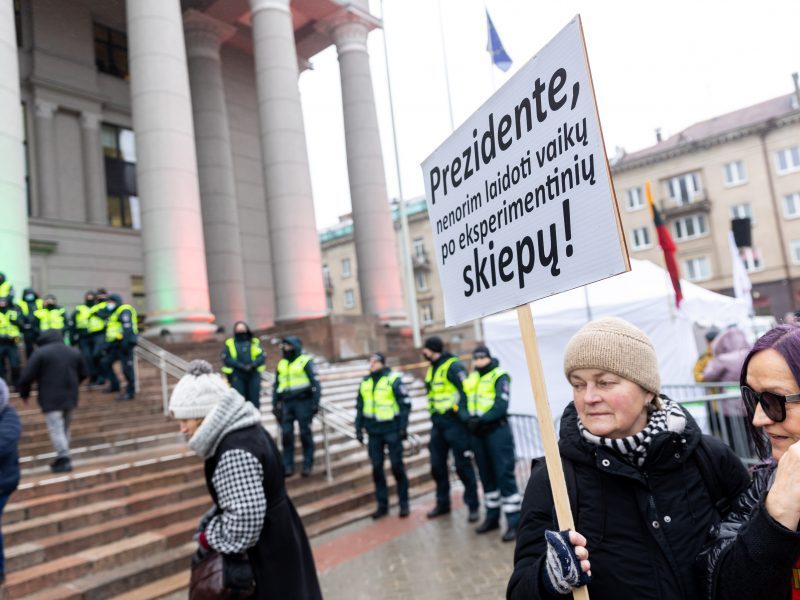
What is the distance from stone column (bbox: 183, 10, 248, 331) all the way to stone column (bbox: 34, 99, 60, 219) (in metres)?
4.74

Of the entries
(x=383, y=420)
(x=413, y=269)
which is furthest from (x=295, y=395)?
(x=413, y=269)

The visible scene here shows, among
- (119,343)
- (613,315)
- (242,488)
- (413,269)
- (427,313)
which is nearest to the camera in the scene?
(242,488)

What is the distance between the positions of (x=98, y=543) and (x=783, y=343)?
6633mm

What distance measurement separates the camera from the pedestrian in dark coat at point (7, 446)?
16.3 feet

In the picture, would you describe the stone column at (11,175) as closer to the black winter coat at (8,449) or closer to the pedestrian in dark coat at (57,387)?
the pedestrian in dark coat at (57,387)

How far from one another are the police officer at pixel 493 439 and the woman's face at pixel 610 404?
4837mm

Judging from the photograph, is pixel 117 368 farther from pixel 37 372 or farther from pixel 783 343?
pixel 783 343

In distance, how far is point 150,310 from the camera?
613 inches

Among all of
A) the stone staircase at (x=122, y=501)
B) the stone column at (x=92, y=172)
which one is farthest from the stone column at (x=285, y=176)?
the stone staircase at (x=122, y=501)

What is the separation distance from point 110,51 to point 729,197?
130ft

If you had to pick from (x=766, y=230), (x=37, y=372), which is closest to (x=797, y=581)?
(x=37, y=372)

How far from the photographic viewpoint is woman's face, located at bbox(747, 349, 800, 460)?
5.24 feet

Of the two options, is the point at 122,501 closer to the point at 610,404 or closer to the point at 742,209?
the point at 610,404

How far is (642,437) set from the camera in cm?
186
